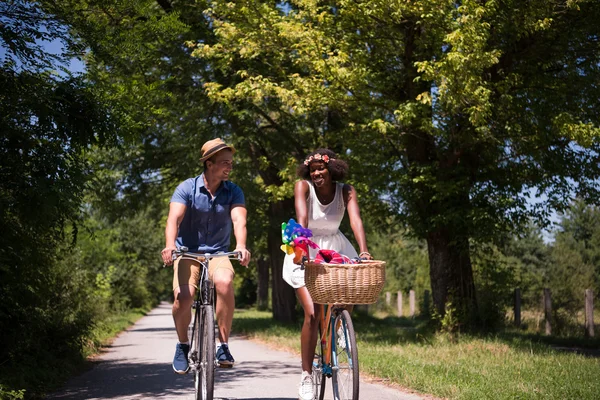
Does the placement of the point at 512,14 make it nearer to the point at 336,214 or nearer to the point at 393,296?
the point at 336,214

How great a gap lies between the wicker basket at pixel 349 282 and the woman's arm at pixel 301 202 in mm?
681

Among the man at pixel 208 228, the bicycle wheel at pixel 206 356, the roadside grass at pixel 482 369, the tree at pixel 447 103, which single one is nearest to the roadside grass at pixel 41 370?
the man at pixel 208 228

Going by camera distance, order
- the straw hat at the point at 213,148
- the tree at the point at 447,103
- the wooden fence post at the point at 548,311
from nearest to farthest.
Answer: the straw hat at the point at 213,148 < the tree at the point at 447,103 < the wooden fence post at the point at 548,311

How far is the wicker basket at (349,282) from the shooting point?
5.57m

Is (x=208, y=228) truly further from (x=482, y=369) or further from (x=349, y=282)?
(x=482, y=369)

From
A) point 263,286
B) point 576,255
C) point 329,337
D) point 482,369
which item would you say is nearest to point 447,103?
point 482,369

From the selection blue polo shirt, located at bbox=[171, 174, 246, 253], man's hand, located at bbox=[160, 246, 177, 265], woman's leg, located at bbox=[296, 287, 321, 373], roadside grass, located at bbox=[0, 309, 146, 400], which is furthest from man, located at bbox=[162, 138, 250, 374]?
roadside grass, located at bbox=[0, 309, 146, 400]

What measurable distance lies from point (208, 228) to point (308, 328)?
47.6 inches

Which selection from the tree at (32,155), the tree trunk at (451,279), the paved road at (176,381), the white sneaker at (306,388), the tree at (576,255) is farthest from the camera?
the tree at (576,255)

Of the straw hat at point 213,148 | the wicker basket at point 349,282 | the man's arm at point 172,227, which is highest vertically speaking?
the straw hat at point 213,148

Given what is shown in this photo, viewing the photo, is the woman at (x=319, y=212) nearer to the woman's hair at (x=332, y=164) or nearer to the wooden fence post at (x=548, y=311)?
the woman's hair at (x=332, y=164)

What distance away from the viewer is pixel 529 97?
1470 centimetres

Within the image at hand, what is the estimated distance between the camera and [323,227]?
645cm

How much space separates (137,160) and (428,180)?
11808 millimetres
